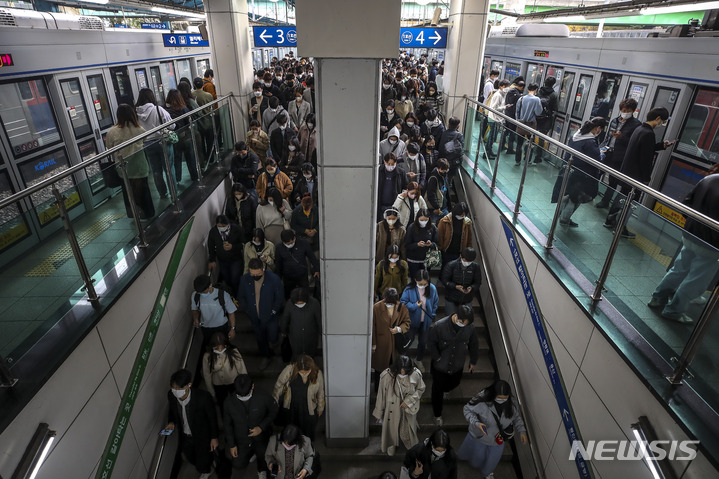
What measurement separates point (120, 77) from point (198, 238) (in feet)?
17.8

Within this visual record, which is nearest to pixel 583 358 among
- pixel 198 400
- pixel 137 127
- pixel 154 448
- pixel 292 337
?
pixel 292 337

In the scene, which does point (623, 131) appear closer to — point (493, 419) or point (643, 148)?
point (643, 148)

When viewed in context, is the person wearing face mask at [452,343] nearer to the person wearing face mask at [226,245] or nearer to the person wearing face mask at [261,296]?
the person wearing face mask at [261,296]

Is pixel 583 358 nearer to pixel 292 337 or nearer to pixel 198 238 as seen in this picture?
pixel 292 337

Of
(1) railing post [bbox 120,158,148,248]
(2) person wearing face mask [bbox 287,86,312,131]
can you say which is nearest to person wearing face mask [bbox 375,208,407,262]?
(1) railing post [bbox 120,158,148,248]

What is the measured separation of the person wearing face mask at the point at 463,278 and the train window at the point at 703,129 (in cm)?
396

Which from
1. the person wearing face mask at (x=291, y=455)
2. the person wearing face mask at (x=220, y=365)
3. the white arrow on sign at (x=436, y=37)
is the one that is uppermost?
the white arrow on sign at (x=436, y=37)

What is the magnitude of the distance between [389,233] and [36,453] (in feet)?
14.2

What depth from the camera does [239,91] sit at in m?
9.27

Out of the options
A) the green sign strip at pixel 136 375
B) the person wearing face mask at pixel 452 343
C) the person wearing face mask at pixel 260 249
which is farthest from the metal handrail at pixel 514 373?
the green sign strip at pixel 136 375

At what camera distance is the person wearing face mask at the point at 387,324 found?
4977 mm

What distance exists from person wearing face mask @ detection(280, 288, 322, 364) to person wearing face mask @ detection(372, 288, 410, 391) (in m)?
0.73

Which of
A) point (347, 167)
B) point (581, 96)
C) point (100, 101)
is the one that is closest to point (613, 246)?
point (347, 167)

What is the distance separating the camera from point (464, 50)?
342 inches
